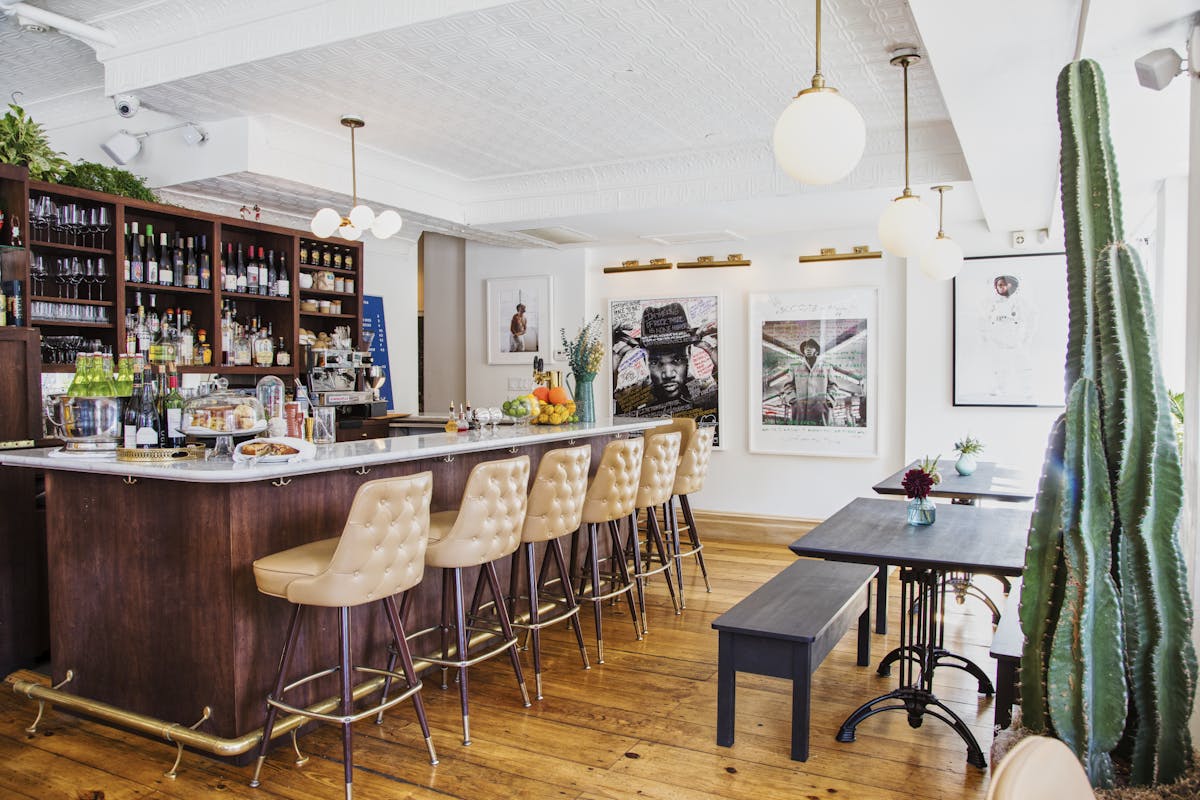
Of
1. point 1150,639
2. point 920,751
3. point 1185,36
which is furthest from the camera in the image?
point 920,751

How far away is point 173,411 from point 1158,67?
3735 millimetres

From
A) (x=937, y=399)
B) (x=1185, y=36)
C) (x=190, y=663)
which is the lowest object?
(x=190, y=663)

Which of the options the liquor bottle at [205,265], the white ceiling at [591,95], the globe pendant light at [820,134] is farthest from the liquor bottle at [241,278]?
the globe pendant light at [820,134]

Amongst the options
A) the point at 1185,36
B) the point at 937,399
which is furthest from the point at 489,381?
the point at 1185,36

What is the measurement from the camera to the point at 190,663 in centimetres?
314

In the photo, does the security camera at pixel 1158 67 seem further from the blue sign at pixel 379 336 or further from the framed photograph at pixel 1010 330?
the blue sign at pixel 379 336

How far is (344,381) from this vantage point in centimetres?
685

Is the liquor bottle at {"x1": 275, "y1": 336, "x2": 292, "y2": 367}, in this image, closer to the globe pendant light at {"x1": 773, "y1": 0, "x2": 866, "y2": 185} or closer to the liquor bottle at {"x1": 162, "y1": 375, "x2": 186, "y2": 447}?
the liquor bottle at {"x1": 162, "y1": 375, "x2": 186, "y2": 447}

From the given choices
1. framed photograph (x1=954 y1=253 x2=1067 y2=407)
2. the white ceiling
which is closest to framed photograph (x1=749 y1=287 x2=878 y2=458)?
framed photograph (x1=954 y1=253 x2=1067 y2=407)

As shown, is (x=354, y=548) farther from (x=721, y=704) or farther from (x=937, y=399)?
(x=937, y=399)

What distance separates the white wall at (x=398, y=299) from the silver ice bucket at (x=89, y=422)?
4.73 meters

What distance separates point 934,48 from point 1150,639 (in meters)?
2.16

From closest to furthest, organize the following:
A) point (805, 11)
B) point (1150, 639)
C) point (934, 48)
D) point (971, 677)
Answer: point (1150, 639), point (934, 48), point (805, 11), point (971, 677)

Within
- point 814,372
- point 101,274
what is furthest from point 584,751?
point 814,372
